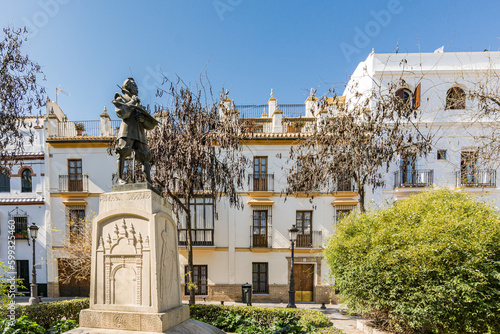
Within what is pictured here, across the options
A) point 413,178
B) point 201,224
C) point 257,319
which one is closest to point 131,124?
point 257,319

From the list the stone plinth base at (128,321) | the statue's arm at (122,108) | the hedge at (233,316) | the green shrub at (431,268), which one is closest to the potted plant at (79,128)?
the hedge at (233,316)

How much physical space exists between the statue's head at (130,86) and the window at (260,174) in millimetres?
10432

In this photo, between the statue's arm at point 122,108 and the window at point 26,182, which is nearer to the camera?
the statue's arm at point 122,108

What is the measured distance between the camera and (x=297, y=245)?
49.1 feet

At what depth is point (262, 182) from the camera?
1551 centimetres

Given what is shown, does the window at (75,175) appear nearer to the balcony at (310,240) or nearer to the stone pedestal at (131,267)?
the stone pedestal at (131,267)

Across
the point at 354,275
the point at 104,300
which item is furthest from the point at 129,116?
the point at 354,275

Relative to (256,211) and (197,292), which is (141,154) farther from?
(197,292)

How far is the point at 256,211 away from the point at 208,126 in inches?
273

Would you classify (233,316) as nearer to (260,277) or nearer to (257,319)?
(257,319)

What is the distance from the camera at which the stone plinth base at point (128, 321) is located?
4.60 metres

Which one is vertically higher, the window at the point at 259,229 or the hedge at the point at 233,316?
the window at the point at 259,229

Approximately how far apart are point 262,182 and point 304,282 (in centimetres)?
648

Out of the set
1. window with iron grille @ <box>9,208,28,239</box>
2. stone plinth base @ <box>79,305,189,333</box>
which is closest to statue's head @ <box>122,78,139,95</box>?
stone plinth base @ <box>79,305,189,333</box>
